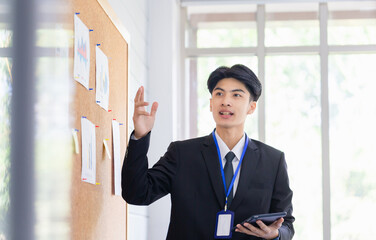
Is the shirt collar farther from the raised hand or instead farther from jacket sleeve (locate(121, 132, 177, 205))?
the raised hand

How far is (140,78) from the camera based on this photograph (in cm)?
432

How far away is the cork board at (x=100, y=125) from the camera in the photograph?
7.38 ft

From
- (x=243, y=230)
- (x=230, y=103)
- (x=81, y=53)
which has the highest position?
(x=81, y=53)

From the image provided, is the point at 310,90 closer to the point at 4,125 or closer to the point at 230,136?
the point at 230,136

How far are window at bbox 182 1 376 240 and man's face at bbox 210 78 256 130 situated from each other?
9.00 ft

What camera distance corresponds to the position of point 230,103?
2748 mm

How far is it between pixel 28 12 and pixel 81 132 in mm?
697

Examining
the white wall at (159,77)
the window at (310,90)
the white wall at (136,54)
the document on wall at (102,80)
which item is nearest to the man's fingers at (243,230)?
the document on wall at (102,80)

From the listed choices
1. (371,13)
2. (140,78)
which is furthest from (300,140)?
(140,78)

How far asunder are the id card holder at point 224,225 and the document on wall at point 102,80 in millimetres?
731

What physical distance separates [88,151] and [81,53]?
0.39 metres

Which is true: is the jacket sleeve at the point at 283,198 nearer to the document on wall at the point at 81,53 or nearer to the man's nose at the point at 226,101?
the man's nose at the point at 226,101

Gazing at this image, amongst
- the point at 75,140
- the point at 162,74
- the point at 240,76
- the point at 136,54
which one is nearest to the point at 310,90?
the point at 162,74

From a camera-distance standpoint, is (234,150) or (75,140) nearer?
(75,140)
